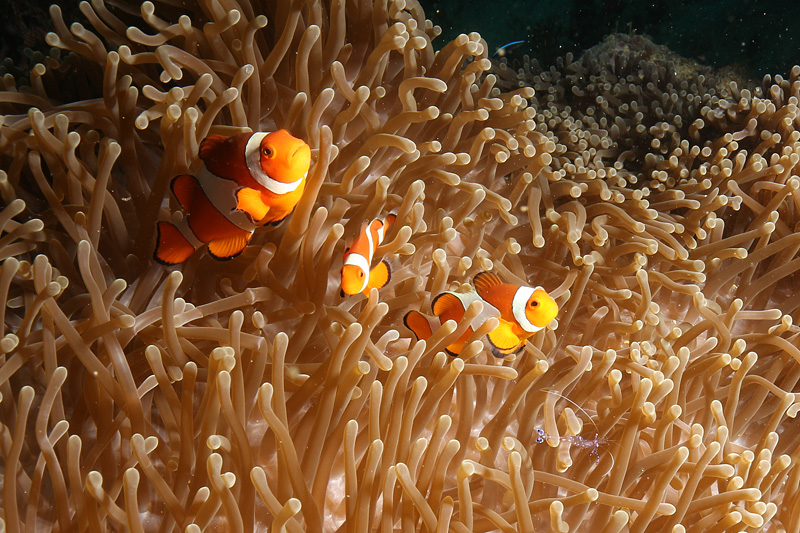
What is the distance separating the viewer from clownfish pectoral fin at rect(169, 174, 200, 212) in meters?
1.25

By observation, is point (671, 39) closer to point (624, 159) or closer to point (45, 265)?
point (624, 159)

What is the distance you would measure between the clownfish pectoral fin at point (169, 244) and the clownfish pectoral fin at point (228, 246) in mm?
59

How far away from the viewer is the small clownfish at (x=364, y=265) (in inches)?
47.6

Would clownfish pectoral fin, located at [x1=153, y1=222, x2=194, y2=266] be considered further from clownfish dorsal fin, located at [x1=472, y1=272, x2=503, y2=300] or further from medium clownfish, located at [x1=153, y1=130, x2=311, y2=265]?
clownfish dorsal fin, located at [x1=472, y1=272, x2=503, y2=300]

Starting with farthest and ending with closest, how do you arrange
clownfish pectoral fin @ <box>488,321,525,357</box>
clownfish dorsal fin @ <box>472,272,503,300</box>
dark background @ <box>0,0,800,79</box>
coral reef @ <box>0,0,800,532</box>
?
dark background @ <box>0,0,800,79</box> < clownfish dorsal fin @ <box>472,272,503,300</box> < clownfish pectoral fin @ <box>488,321,525,357</box> < coral reef @ <box>0,0,800,532</box>

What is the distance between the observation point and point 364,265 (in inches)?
48.4

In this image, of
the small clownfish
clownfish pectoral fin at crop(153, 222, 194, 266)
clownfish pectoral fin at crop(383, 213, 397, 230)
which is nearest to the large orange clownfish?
the small clownfish

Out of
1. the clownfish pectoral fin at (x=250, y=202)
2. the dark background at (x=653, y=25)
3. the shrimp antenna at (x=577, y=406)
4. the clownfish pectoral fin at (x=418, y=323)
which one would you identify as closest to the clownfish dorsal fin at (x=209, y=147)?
the clownfish pectoral fin at (x=250, y=202)

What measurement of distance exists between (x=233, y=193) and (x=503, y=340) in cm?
67

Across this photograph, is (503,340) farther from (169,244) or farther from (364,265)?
(169,244)

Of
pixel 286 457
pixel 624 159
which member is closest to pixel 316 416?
pixel 286 457

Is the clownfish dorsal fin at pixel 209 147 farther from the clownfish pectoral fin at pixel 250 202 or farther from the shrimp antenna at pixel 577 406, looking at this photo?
the shrimp antenna at pixel 577 406

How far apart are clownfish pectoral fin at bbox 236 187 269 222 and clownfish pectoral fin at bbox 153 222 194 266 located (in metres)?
0.16

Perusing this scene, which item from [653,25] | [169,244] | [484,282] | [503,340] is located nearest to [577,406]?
[503,340]
